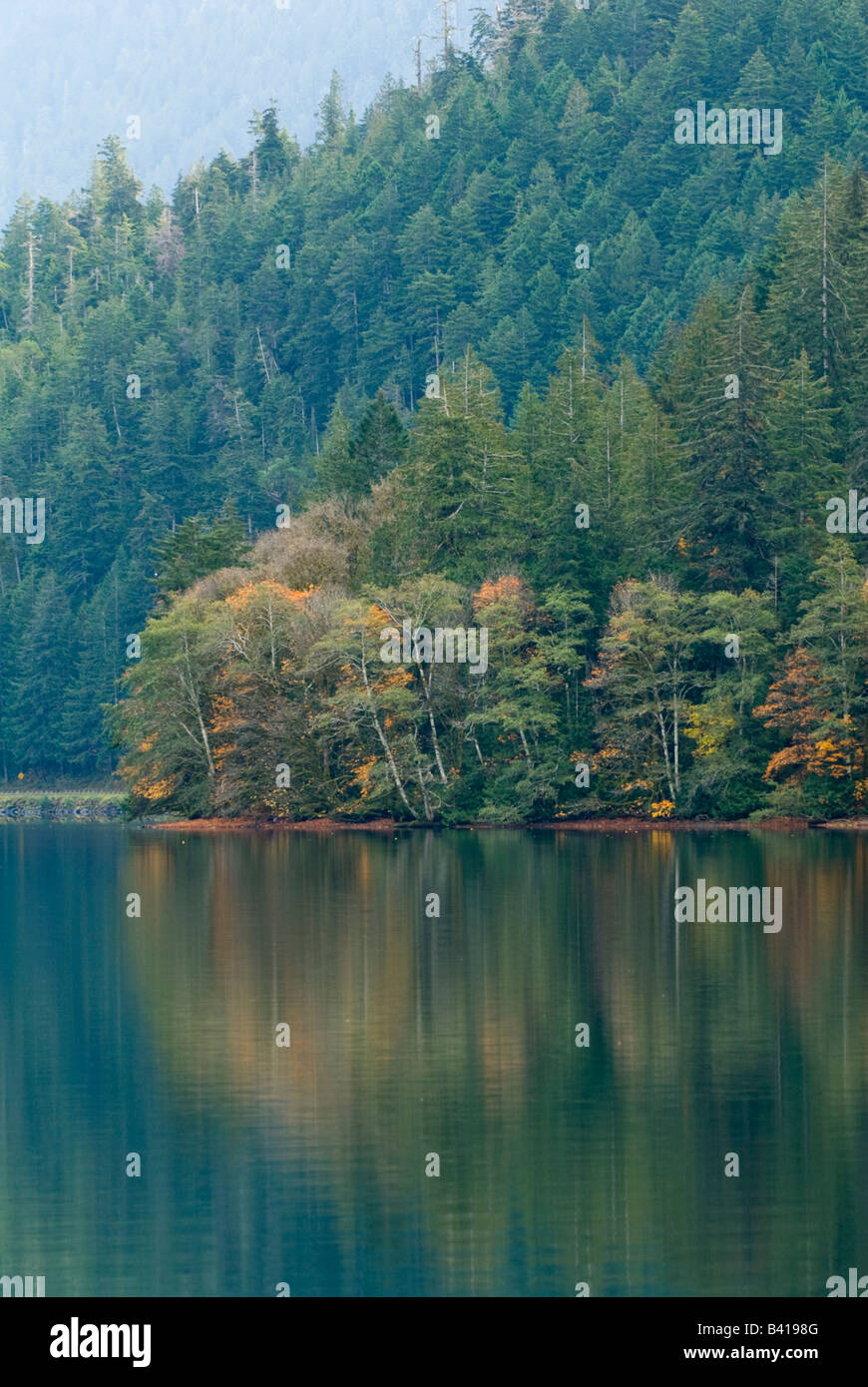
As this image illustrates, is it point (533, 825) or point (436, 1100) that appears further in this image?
point (533, 825)

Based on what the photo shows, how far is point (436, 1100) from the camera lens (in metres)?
25.5

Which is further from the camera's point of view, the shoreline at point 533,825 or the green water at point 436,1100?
the shoreline at point 533,825

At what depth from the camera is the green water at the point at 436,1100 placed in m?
19.4

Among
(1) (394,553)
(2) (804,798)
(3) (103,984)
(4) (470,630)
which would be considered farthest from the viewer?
(1) (394,553)

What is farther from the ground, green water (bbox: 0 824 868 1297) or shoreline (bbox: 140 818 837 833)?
shoreline (bbox: 140 818 837 833)

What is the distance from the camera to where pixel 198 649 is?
301ft

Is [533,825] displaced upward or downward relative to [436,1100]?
upward

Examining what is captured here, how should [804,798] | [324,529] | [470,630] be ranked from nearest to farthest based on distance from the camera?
1. [804,798]
2. [470,630]
3. [324,529]

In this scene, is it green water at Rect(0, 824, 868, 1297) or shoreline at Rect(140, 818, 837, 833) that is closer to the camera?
green water at Rect(0, 824, 868, 1297)

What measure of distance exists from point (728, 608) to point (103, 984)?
5184 cm

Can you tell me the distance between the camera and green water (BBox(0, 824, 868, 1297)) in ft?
63.6

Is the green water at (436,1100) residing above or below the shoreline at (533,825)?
below
